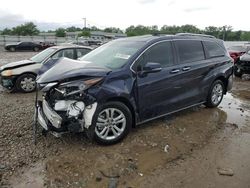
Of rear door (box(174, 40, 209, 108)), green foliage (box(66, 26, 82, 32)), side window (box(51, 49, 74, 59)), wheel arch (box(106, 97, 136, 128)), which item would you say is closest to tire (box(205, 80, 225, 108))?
rear door (box(174, 40, 209, 108))

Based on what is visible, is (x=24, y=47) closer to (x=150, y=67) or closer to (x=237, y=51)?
(x=237, y=51)

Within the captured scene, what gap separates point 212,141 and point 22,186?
313cm

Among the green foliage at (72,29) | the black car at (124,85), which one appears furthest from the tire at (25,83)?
the green foliage at (72,29)

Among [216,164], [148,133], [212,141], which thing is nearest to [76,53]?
[148,133]

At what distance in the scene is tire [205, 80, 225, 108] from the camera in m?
6.47

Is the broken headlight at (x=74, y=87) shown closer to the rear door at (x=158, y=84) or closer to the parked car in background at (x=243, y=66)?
the rear door at (x=158, y=84)

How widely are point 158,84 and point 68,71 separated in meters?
1.69

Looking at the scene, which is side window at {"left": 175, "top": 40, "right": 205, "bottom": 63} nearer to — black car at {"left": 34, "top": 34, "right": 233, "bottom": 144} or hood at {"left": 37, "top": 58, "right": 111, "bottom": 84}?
black car at {"left": 34, "top": 34, "right": 233, "bottom": 144}

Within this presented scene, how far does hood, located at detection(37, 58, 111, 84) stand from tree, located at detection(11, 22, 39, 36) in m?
75.9

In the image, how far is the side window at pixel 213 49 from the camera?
6.34 m

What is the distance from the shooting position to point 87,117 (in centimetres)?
410

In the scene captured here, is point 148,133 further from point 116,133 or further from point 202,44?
point 202,44

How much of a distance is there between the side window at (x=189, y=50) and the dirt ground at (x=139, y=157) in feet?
4.24

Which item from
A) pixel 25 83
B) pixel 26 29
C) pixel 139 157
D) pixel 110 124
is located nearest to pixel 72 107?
pixel 110 124
